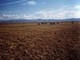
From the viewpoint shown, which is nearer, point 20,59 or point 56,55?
point 20,59

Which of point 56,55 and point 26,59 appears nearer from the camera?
point 26,59

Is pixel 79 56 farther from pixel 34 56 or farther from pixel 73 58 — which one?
pixel 34 56

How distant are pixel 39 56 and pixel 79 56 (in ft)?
6.21

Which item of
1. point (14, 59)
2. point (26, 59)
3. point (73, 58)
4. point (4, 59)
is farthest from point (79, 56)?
point (4, 59)

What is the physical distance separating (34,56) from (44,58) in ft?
1.98

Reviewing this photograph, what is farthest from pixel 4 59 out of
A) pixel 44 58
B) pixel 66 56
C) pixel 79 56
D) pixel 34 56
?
pixel 79 56

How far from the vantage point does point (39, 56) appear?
23.1ft

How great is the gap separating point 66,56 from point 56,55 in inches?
19.8

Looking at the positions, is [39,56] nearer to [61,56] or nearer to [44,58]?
[44,58]

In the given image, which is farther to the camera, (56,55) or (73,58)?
(56,55)

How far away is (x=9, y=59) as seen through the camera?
6703mm

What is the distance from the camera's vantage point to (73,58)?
21.2ft

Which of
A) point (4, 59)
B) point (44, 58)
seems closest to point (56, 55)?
point (44, 58)

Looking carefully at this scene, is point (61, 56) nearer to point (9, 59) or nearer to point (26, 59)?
point (26, 59)
